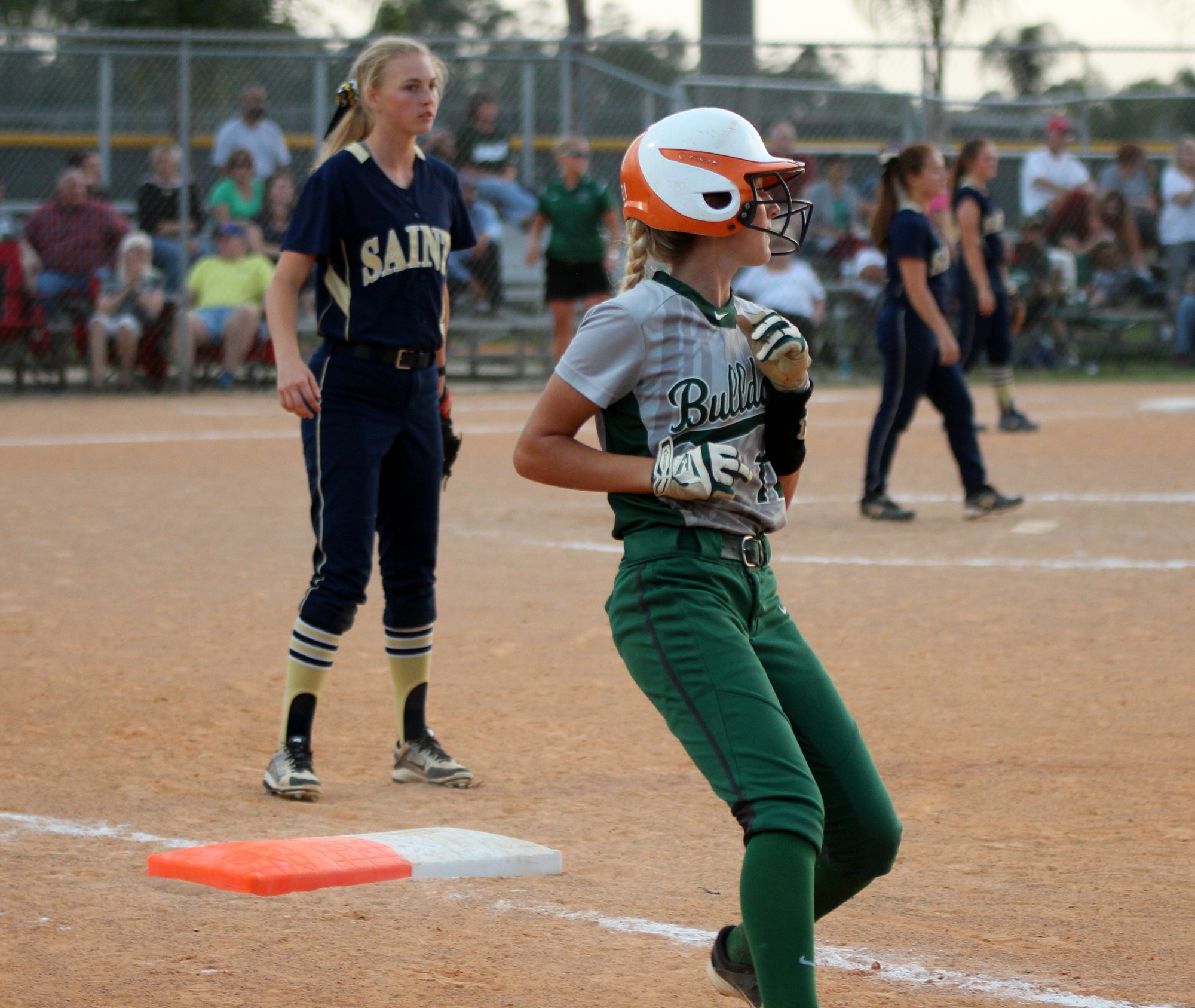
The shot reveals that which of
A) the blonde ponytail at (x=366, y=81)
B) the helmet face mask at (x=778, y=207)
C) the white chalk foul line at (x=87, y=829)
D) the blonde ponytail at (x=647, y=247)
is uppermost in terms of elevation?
the blonde ponytail at (x=366, y=81)

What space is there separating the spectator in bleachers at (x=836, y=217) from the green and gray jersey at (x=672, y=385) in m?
14.7

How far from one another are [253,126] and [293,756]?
499 inches

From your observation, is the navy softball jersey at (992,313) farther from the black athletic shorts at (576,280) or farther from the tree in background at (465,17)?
the tree in background at (465,17)

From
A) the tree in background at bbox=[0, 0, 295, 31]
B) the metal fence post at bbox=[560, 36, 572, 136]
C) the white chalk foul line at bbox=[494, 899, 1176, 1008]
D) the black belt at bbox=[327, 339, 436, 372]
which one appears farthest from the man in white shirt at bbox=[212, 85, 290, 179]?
the white chalk foul line at bbox=[494, 899, 1176, 1008]

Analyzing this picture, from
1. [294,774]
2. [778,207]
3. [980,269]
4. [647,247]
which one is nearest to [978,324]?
[980,269]

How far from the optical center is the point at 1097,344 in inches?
718

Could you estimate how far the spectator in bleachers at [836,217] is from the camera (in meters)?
17.4

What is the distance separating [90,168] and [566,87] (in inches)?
189

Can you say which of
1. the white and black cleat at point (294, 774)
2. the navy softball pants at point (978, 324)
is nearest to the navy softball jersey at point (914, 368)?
the navy softball pants at point (978, 324)

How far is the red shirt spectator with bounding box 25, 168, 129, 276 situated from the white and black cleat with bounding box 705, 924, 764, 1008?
1372 cm

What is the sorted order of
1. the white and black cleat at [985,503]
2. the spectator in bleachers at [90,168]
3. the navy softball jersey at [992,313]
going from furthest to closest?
the spectator in bleachers at [90,168] → the navy softball jersey at [992,313] → the white and black cleat at [985,503]

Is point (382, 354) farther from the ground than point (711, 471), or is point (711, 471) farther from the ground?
point (382, 354)

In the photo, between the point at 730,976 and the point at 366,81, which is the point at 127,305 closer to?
the point at 366,81

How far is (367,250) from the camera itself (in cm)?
455
